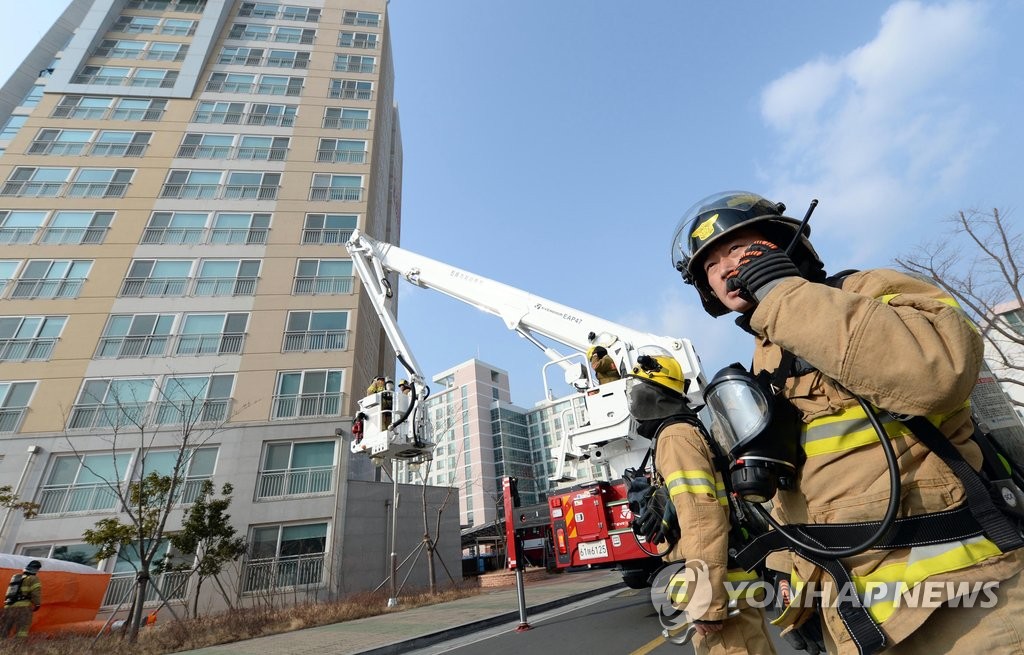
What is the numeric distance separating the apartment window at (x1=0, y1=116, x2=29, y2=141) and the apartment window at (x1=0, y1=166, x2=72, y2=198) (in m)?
4.45

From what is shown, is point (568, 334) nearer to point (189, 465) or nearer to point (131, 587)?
point (189, 465)

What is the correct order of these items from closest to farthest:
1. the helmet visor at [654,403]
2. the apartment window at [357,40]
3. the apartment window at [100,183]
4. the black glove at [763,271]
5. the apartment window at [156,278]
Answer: the black glove at [763,271], the helmet visor at [654,403], the apartment window at [156,278], the apartment window at [100,183], the apartment window at [357,40]

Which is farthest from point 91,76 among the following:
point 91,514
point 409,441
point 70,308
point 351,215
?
point 409,441

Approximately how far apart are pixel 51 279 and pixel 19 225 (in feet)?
11.5

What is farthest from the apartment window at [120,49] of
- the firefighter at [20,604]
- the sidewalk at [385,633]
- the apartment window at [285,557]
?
the sidewalk at [385,633]

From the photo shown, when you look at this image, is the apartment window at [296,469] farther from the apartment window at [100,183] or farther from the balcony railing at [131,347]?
the apartment window at [100,183]

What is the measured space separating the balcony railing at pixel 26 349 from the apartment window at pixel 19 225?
15.8 ft

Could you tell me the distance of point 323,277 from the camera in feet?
61.5

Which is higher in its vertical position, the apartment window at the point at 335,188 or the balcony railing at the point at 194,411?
the apartment window at the point at 335,188

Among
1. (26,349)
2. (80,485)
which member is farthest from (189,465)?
(26,349)

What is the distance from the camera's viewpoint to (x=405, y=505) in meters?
16.5

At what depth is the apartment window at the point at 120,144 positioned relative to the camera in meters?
20.8

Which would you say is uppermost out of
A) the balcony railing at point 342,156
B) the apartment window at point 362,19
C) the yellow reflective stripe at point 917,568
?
the apartment window at point 362,19

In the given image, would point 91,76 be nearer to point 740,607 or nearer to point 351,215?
point 351,215
